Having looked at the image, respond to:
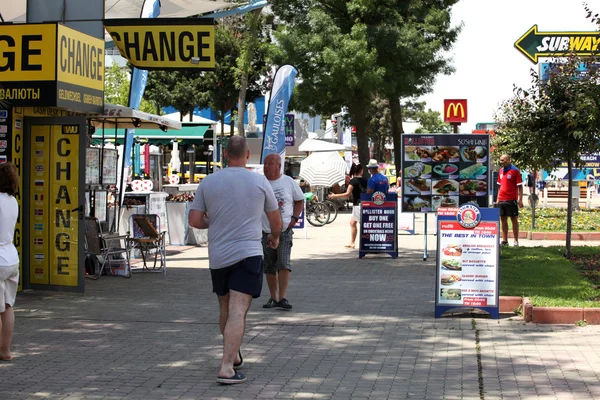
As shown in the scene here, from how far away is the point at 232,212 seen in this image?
22.9 feet

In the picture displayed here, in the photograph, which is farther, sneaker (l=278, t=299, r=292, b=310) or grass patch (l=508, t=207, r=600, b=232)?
grass patch (l=508, t=207, r=600, b=232)

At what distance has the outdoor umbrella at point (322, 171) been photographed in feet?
103

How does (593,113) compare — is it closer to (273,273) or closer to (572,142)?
(572,142)

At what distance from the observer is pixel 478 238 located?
10.0m

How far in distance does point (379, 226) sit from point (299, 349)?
8729 millimetres

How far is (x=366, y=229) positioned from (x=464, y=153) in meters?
2.36

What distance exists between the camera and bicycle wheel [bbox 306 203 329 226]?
86.6 ft

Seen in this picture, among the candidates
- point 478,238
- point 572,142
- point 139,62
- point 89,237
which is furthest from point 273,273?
point 572,142

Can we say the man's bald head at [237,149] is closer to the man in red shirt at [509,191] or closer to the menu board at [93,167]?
the menu board at [93,167]

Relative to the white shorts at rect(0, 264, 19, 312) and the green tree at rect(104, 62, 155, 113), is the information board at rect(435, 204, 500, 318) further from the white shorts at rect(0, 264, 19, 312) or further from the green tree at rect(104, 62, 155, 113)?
the green tree at rect(104, 62, 155, 113)

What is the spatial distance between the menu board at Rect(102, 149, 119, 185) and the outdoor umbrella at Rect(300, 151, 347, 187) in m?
16.6

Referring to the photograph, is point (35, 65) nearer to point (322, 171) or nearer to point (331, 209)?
point (331, 209)

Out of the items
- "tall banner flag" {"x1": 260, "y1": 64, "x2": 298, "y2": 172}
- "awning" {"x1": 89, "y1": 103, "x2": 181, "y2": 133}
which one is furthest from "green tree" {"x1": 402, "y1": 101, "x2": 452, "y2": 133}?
"awning" {"x1": 89, "y1": 103, "x2": 181, "y2": 133}

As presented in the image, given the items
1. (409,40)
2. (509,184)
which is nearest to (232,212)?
(509,184)
